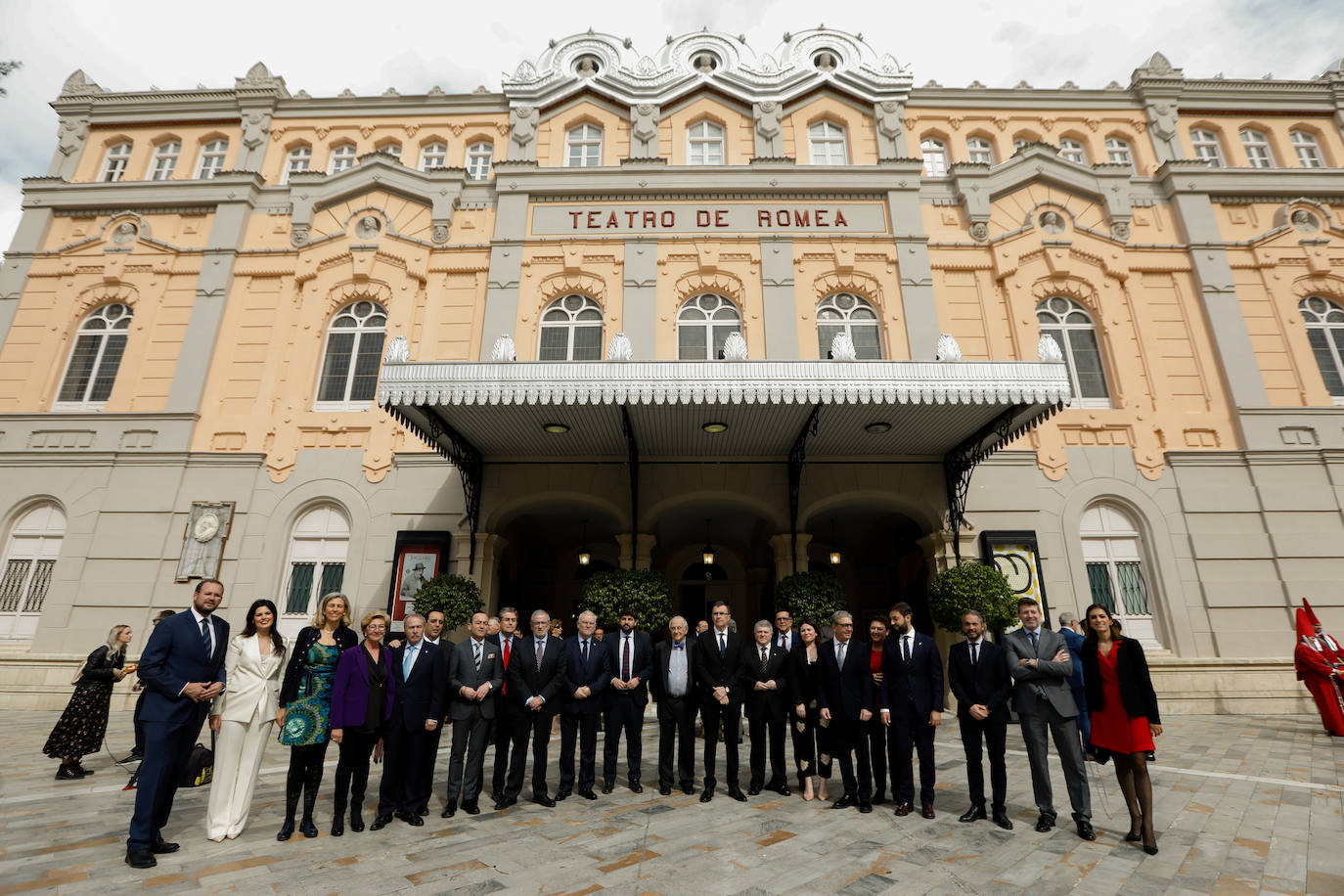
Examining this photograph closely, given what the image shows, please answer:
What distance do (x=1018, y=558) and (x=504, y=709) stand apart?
10012 millimetres

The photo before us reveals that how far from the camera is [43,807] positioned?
567 centimetres

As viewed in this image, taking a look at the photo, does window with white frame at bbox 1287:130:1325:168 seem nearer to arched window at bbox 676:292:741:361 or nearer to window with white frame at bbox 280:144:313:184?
arched window at bbox 676:292:741:361

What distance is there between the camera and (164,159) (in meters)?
16.1

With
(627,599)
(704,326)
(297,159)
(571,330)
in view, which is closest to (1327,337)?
(704,326)

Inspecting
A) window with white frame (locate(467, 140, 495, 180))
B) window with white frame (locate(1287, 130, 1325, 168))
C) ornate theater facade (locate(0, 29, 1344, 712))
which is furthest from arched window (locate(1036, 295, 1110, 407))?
window with white frame (locate(467, 140, 495, 180))

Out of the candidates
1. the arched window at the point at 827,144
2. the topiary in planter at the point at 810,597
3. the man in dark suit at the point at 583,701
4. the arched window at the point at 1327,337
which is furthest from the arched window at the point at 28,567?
the arched window at the point at 1327,337

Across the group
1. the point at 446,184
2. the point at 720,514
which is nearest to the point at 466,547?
the point at 720,514

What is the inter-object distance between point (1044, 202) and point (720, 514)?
1039 centimetres

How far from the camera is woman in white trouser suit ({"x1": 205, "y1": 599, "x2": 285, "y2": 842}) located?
16.0 ft

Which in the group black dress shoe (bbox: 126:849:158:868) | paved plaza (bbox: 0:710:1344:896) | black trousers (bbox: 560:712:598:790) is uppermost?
black trousers (bbox: 560:712:598:790)

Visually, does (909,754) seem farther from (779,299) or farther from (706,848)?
(779,299)

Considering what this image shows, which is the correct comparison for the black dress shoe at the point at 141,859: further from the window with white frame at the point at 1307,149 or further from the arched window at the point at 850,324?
the window with white frame at the point at 1307,149

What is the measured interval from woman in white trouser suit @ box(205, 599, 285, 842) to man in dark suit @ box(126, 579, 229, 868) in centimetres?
13

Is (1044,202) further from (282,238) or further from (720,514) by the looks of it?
(282,238)
